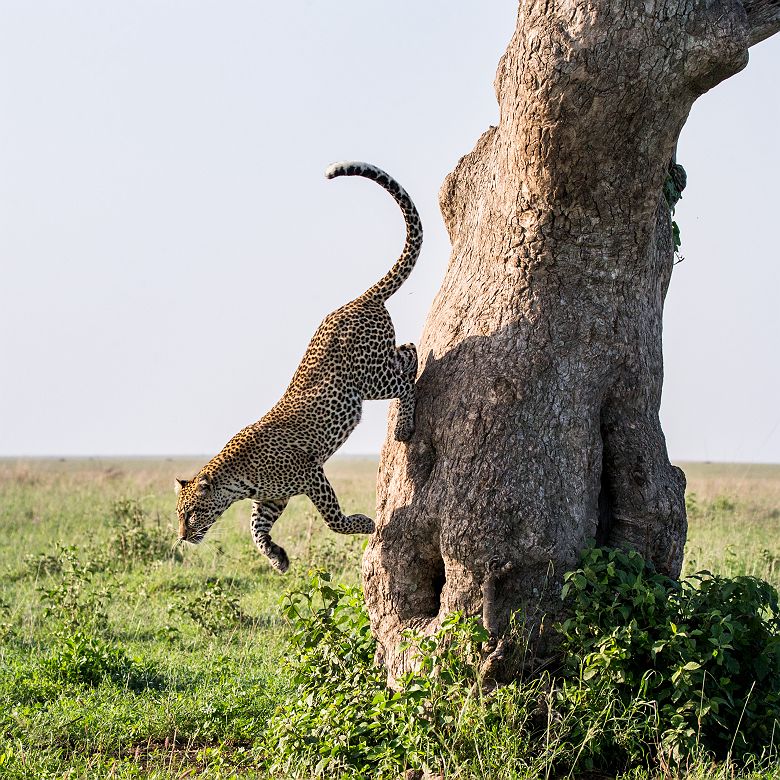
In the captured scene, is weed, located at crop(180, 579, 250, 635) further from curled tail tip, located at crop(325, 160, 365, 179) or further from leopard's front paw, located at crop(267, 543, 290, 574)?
curled tail tip, located at crop(325, 160, 365, 179)

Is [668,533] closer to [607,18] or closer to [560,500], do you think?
[560,500]

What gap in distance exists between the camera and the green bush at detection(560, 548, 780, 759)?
5.50 metres

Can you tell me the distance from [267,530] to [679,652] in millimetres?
2847

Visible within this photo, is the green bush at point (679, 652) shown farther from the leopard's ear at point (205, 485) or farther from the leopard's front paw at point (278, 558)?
the leopard's ear at point (205, 485)

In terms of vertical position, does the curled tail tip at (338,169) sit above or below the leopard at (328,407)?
above

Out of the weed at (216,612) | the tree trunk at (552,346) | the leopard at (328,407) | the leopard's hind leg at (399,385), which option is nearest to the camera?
the tree trunk at (552,346)

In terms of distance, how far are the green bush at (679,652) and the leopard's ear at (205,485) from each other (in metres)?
2.43

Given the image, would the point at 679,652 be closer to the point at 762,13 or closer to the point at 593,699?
the point at 593,699

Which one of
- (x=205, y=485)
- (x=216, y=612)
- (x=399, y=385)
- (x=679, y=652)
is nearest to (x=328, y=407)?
(x=399, y=385)

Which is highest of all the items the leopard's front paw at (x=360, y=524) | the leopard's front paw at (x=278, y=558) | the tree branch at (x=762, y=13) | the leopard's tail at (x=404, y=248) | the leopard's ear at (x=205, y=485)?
the tree branch at (x=762, y=13)

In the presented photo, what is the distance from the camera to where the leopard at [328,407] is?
21.4 ft

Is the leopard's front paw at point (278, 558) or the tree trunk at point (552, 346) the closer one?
the tree trunk at point (552, 346)

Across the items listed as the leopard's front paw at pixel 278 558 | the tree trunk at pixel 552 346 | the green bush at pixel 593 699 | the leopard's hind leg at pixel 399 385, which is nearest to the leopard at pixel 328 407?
the leopard's hind leg at pixel 399 385

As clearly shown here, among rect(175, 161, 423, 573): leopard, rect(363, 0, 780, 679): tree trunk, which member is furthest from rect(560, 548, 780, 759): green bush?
rect(175, 161, 423, 573): leopard
